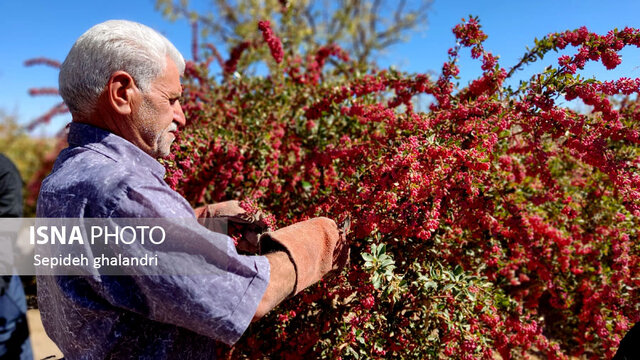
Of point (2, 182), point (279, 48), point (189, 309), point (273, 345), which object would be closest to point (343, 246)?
point (189, 309)

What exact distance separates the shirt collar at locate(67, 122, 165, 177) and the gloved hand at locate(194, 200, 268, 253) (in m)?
0.60

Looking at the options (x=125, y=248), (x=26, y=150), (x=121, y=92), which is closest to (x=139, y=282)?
(x=125, y=248)

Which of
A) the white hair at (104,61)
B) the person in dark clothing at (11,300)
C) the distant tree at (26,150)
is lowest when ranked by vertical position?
the person in dark clothing at (11,300)

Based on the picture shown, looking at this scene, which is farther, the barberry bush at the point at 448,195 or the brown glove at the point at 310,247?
the barberry bush at the point at 448,195

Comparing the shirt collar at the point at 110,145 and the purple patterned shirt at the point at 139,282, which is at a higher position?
the shirt collar at the point at 110,145

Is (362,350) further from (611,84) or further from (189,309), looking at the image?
(611,84)

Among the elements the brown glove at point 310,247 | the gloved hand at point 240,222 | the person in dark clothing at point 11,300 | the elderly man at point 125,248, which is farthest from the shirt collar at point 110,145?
the person in dark clothing at point 11,300

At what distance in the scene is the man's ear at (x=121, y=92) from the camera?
1.23 meters

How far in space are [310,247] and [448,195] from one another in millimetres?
1009

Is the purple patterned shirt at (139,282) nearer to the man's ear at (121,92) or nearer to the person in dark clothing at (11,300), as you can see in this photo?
the man's ear at (121,92)

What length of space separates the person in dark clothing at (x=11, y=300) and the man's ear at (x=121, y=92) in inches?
103

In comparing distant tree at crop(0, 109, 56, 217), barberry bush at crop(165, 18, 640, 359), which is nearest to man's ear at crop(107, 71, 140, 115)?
barberry bush at crop(165, 18, 640, 359)

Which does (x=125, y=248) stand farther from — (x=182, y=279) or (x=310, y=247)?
(x=310, y=247)

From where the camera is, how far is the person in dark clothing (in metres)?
2.88
